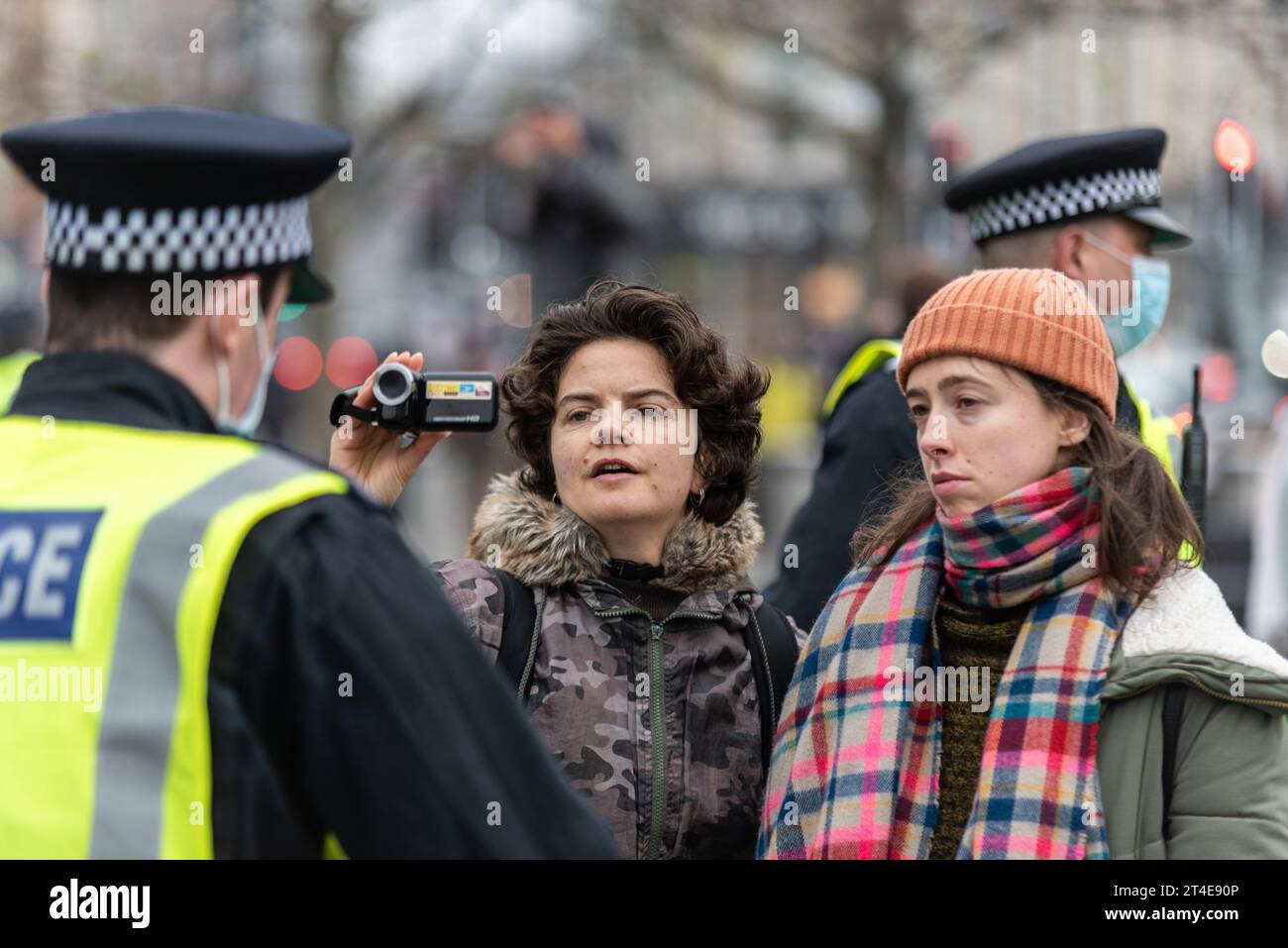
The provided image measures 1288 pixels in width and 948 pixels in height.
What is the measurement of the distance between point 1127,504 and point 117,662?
1.62m

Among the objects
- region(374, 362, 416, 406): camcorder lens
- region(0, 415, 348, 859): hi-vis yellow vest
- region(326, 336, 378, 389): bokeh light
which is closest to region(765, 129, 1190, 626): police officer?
region(374, 362, 416, 406): camcorder lens

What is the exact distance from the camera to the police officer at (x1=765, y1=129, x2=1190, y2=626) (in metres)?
4.02

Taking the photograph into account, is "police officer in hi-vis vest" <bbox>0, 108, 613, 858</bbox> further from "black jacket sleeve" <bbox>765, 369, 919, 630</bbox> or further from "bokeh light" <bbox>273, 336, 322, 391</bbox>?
"bokeh light" <bbox>273, 336, 322, 391</bbox>

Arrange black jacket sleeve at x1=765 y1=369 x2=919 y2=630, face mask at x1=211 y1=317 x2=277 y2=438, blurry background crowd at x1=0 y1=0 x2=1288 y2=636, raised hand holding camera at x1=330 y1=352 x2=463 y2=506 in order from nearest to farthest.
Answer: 1. face mask at x1=211 y1=317 x2=277 y2=438
2. raised hand holding camera at x1=330 y1=352 x2=463 y2=506
3. black jacket sleeve at x1=765 y1=369 x2=919 y2=630
4. blurry background crowd at x1=0 y1=0 x2=1288 y2=636

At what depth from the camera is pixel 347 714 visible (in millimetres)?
1947

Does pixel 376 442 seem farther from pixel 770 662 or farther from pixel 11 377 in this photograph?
pixel 11 377

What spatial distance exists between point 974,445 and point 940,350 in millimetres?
182

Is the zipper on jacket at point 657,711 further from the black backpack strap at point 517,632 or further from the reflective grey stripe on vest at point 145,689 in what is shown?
the reflective grey stripe on vest at point 145,689

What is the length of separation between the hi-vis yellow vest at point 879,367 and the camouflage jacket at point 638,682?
882mm

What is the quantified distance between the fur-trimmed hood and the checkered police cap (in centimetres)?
107

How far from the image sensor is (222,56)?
13.9m
